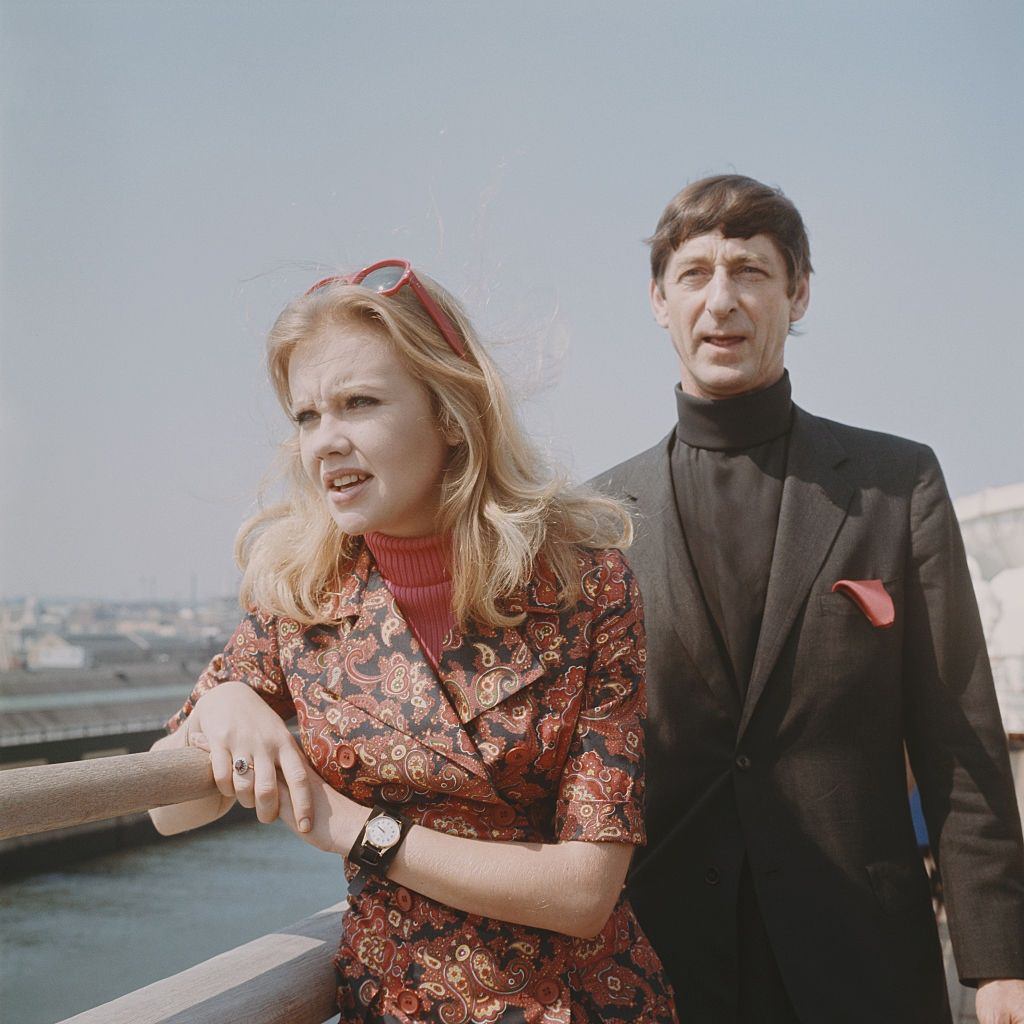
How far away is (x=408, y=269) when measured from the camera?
1.72 m

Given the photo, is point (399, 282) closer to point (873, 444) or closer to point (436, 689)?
point (436, 689)

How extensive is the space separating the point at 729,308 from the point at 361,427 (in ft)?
3.49

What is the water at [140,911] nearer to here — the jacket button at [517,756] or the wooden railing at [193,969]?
the wooden railing at [193,969]

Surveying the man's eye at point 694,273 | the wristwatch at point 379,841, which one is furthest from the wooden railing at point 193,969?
the man's eye at point 694,273

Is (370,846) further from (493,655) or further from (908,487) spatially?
(908,487)

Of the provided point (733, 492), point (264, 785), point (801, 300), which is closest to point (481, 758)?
point (264, 785)

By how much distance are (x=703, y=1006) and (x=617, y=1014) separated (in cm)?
81

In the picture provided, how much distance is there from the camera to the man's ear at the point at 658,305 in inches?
100

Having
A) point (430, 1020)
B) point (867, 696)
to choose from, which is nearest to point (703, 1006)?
point (867, 696)

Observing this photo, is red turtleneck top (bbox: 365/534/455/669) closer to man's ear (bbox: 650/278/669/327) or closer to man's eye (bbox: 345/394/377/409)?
man's eye (bbox: 345/394/377/409)

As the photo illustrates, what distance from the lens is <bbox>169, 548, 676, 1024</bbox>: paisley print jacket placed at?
59.7 inches

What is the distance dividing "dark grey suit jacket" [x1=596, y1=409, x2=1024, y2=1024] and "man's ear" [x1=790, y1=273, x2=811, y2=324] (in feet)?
1.31

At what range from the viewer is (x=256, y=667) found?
1687 mm

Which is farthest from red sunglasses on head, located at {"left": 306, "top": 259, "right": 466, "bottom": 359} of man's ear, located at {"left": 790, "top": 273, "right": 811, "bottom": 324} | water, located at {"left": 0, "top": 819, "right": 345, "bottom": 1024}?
water, located at {"left": 0, "top": 819, "right": 345, "bottom": 1024}
